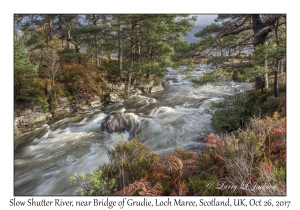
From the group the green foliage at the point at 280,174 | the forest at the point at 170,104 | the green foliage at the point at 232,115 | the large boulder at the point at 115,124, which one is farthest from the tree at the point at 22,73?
the green foliage at the point at 280,174

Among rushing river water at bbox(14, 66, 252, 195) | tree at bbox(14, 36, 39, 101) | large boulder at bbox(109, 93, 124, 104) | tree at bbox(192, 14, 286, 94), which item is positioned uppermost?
tree at bbox(192, 14, 286, 94)

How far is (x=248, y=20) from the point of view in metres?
8.47

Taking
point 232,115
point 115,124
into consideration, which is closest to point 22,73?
point 115,124

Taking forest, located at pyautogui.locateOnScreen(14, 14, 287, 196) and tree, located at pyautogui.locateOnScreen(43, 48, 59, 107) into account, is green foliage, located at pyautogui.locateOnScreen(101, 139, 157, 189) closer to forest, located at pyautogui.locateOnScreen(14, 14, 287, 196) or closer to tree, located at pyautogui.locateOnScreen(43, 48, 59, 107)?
forest, located at pyautogui.locateOnScreen(14, 14, 287, 196)

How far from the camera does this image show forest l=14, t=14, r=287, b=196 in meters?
3.76

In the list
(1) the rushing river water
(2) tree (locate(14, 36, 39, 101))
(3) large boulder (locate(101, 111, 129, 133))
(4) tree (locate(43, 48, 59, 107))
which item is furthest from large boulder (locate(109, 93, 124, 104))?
(2) tree (locate(14, 36, 39, 101))

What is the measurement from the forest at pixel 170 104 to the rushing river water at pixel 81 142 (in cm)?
11

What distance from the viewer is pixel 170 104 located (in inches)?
553

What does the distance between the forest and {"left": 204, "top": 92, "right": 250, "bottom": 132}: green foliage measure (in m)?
0.04
